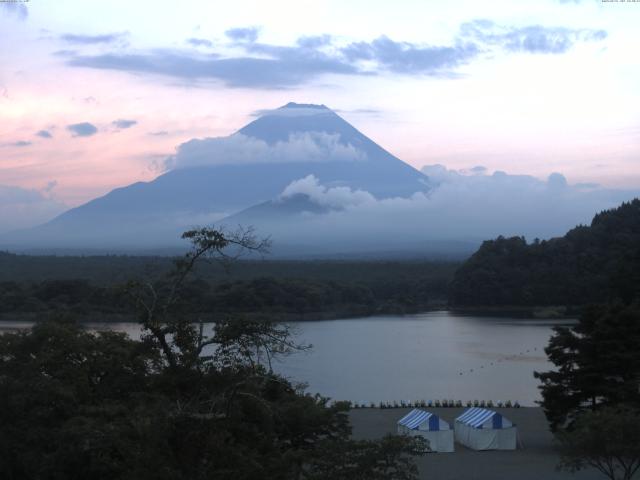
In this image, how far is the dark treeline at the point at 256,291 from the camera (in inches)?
1324

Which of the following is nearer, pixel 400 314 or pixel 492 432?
pixel 492 432

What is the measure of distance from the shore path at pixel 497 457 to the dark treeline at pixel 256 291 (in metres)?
11.6

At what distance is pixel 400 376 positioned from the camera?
20797 millimetres

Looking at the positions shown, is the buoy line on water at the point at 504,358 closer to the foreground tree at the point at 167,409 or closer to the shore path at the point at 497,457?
the shore path at the point at 497,457

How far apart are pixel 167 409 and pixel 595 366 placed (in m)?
7.67

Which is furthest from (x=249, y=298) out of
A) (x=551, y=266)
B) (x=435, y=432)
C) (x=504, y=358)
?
(x=435, y=432)

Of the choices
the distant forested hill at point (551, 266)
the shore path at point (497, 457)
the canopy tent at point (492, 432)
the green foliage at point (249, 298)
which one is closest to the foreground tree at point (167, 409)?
the shore path at point (497, 457)

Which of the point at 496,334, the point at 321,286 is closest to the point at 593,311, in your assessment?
the point at 496,334

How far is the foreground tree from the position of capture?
16.4 feet

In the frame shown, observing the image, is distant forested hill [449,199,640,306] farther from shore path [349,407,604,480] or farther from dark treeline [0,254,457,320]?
shore path [349,407,604,480]

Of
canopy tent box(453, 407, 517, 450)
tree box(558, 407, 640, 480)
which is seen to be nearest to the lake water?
canopy tent box(453, 407, 517, 450)

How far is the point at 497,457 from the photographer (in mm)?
11281

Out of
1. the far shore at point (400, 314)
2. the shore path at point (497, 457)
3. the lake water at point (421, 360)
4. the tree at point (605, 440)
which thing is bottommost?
the lake water at point (421, 360)

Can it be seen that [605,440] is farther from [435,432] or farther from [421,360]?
[421,360]
